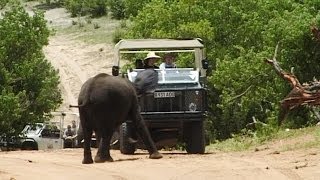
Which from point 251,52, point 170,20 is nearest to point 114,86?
point 251,52

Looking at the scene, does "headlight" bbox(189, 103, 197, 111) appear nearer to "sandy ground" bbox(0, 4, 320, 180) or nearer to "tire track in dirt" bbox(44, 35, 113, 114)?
"sandy ground" bbox(0, 4, 320, 180)

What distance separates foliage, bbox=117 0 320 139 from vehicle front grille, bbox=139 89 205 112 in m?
6.60

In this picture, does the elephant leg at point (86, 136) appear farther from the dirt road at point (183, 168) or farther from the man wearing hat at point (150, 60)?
the man wearing hat at point (150, 60)

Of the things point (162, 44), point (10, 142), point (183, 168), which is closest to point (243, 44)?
point (10, 142)

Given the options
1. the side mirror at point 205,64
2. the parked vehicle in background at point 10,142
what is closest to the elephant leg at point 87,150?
the side mirror at point 205,64

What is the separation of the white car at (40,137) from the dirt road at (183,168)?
60.5 feet

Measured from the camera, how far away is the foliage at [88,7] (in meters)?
71.8

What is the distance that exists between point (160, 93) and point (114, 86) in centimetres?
258

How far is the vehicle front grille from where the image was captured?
1769 cm

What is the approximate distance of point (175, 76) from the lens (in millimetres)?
18234

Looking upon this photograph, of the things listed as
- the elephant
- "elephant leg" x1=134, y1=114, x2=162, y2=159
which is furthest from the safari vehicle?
the elephant

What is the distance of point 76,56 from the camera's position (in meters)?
60.8

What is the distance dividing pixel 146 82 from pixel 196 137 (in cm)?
195

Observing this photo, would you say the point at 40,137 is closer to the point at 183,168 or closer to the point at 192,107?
the point at 192,107
